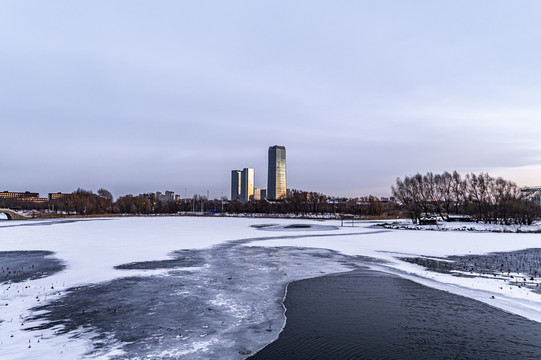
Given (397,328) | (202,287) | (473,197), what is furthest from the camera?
(473,197)

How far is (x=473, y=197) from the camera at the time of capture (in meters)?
79.0

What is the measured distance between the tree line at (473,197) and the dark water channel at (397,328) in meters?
59.9

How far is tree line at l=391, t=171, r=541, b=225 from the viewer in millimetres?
62469

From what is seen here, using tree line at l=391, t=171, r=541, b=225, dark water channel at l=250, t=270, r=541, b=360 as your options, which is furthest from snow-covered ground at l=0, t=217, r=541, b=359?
tree line at l=391, t=171, r=541, b=225

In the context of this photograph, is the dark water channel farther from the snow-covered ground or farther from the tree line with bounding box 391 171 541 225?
the tree line with bounding box 391 171 541 225

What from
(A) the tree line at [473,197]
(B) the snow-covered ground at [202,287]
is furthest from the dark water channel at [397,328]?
(A) the tree line at [473,197]

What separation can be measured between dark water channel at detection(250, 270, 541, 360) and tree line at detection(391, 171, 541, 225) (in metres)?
59.9

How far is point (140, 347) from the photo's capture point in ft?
27.4

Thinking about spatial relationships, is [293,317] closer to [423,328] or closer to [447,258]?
[423,328]

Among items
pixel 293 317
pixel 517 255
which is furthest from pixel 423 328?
pixel 517 255

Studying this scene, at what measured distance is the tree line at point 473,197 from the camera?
62469 mm

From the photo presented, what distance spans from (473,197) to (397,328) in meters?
82.3

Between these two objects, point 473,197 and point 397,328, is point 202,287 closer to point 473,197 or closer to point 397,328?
point 397,328

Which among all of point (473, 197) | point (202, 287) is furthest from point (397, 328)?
point (473, 197)
